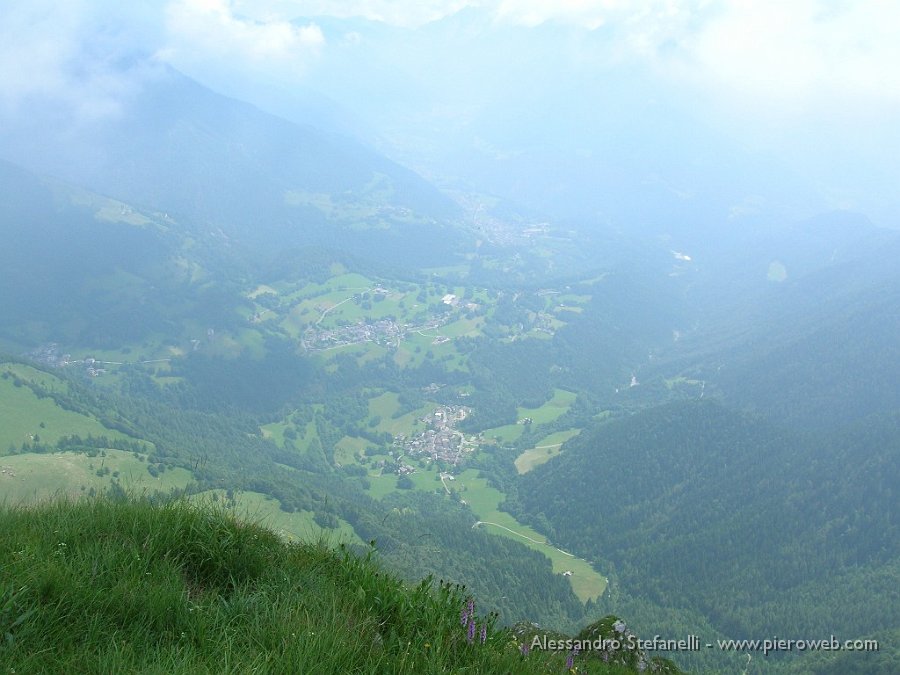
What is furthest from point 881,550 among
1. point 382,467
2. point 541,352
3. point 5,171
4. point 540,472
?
point 5,171

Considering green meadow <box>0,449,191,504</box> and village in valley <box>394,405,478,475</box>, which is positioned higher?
green meadow <box>0,449,191,504</box>

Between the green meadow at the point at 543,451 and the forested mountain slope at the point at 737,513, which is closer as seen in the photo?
the forested mountain slope at the point at 737,513

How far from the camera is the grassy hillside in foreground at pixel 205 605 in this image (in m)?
2.96

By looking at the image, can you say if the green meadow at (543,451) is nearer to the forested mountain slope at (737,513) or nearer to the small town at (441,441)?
the forested mountain slope at (737,513)

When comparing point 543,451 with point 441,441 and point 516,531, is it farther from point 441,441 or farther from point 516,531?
point 516,531

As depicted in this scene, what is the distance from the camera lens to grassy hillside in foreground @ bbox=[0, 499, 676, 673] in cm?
296

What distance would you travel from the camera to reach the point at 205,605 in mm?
3652

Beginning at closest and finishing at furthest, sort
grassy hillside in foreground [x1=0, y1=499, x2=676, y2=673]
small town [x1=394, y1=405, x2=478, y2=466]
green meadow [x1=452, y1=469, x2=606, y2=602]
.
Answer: grassy hillside in foreground [x1=0, y1=499, x2=676, y2=673] → green meadow [x1=452, y1=469, x2=606, y2=602] → small town [x1=394, y1=405, x2=478, y2=466]

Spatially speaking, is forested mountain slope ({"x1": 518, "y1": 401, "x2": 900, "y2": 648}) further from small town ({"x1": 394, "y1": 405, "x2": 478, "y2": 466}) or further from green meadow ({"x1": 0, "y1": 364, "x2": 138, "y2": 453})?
green meadow ({"x1": 0, "y1": 364, "x2": 138, "y2": 453})

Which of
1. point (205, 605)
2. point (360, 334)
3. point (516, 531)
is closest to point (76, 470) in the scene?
point (516, 531)

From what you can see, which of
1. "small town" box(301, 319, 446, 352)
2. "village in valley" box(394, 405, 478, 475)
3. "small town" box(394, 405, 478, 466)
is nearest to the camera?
"village in valley" box(394, 405, 478, 475)

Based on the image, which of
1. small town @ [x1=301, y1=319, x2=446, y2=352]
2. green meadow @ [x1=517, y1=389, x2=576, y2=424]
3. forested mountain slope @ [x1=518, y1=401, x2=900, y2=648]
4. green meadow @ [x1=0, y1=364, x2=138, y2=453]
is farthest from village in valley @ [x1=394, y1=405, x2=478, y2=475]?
green meadow @ [x1=0, y1=364, x2=138, y2=453]

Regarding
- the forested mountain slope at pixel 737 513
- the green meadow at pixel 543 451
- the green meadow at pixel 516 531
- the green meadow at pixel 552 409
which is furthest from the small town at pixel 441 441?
the green meadow at pixel 552 409

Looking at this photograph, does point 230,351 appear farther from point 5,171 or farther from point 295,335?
point 5,171
